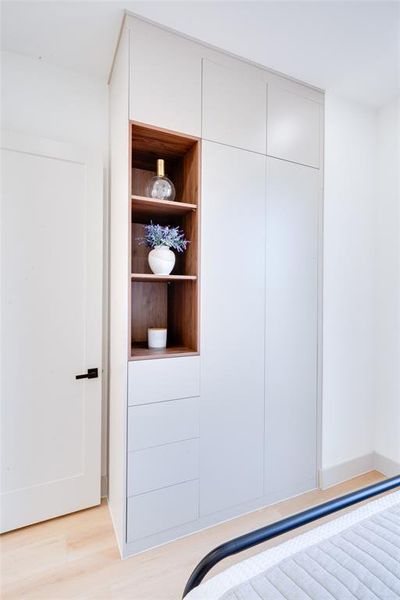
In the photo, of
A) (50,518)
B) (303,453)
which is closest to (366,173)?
(303,453)

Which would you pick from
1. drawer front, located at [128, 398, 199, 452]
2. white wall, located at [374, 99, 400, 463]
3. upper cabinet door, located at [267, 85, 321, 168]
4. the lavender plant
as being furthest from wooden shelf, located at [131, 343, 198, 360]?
white wall, located at [374, 99, 400, 463]

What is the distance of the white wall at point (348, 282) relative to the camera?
2.24 m

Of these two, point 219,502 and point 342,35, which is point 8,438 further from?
point 342,35

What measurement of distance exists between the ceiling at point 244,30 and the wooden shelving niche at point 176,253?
0.54m

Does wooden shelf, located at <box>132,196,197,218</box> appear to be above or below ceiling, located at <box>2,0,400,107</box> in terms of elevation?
below

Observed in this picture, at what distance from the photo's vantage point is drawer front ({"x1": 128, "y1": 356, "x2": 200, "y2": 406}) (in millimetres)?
1579

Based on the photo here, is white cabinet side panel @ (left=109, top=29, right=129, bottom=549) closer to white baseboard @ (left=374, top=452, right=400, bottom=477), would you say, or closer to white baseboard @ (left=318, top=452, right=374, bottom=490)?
white baseboard @ (left=318, top=452, right=374, bottom=490)

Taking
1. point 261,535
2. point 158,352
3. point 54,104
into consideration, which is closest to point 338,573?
point 261,535

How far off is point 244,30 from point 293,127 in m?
0.61

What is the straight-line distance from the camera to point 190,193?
1.80m

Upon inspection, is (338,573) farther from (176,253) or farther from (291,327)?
(176,253)

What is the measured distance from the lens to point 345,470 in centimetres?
230

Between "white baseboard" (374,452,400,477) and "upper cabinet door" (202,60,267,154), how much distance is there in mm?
2399

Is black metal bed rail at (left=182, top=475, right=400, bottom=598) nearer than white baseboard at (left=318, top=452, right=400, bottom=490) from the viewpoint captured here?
Yes
